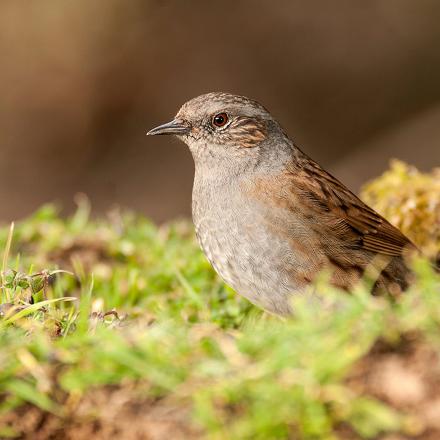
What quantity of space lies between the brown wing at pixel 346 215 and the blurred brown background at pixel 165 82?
245 inches

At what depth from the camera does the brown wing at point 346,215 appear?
523cm

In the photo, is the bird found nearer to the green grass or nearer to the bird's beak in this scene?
the bird's beak

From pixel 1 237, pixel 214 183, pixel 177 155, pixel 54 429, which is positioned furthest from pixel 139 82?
pixel 54 429

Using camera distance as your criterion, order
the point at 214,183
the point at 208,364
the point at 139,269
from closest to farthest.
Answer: the point at 208,364 < the point at 214,183 < the point at 139,269

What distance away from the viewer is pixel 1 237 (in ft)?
21.9

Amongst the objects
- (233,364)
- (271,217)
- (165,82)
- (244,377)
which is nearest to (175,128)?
(271,217)

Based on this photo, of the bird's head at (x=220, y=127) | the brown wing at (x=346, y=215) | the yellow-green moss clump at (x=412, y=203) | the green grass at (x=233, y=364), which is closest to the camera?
the green grass at (x=233, y=364)

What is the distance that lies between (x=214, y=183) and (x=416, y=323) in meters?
2.37

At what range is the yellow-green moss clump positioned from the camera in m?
6.25

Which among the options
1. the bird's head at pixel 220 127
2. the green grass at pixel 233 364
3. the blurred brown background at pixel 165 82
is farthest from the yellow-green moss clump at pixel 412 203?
the blurred brown background at pixel 165 82

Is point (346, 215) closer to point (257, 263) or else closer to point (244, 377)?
point (257, 263)

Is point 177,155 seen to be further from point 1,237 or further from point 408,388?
point 408,388

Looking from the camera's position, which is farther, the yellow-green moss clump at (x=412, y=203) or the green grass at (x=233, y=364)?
the yellow-green moss clump at (x=412, y=203)

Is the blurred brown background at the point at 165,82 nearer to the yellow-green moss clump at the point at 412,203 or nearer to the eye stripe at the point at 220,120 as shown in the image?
the yellow-green moss clump at the point at 412,203
